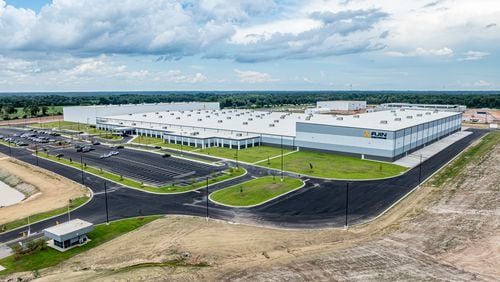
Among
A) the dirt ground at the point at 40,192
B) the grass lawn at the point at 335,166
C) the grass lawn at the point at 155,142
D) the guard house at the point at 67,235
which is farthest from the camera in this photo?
the grass lawn at the point at 155,142

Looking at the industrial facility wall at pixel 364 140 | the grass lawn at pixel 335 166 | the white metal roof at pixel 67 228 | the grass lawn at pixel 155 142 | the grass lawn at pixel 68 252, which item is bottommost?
the grass lawn at pixel 68 252

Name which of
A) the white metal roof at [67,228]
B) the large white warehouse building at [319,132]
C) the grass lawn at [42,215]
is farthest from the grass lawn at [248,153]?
the white metal roof at [67,228]

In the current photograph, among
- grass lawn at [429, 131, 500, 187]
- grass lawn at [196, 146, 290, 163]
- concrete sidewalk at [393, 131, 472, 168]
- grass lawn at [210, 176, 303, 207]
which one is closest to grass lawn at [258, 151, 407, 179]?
grass lawn at [196, 146, 290, 163]

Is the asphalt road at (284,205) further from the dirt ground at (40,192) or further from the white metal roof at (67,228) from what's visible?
the white metal roof at (67,228)

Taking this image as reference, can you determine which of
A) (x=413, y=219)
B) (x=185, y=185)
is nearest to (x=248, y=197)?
(x=185, y=185)

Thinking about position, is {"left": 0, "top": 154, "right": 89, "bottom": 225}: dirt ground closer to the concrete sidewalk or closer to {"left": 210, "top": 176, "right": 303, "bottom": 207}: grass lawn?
{"left": 210, "top": 176, "right": 303, "bottom": 207}: grass lawn

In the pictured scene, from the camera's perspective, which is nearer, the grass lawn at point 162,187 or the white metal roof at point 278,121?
the grass lawn at point 162,187

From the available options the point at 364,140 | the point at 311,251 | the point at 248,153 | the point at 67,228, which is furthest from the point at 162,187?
the point at 364,140

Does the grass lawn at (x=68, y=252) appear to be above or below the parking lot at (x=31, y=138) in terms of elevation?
below
